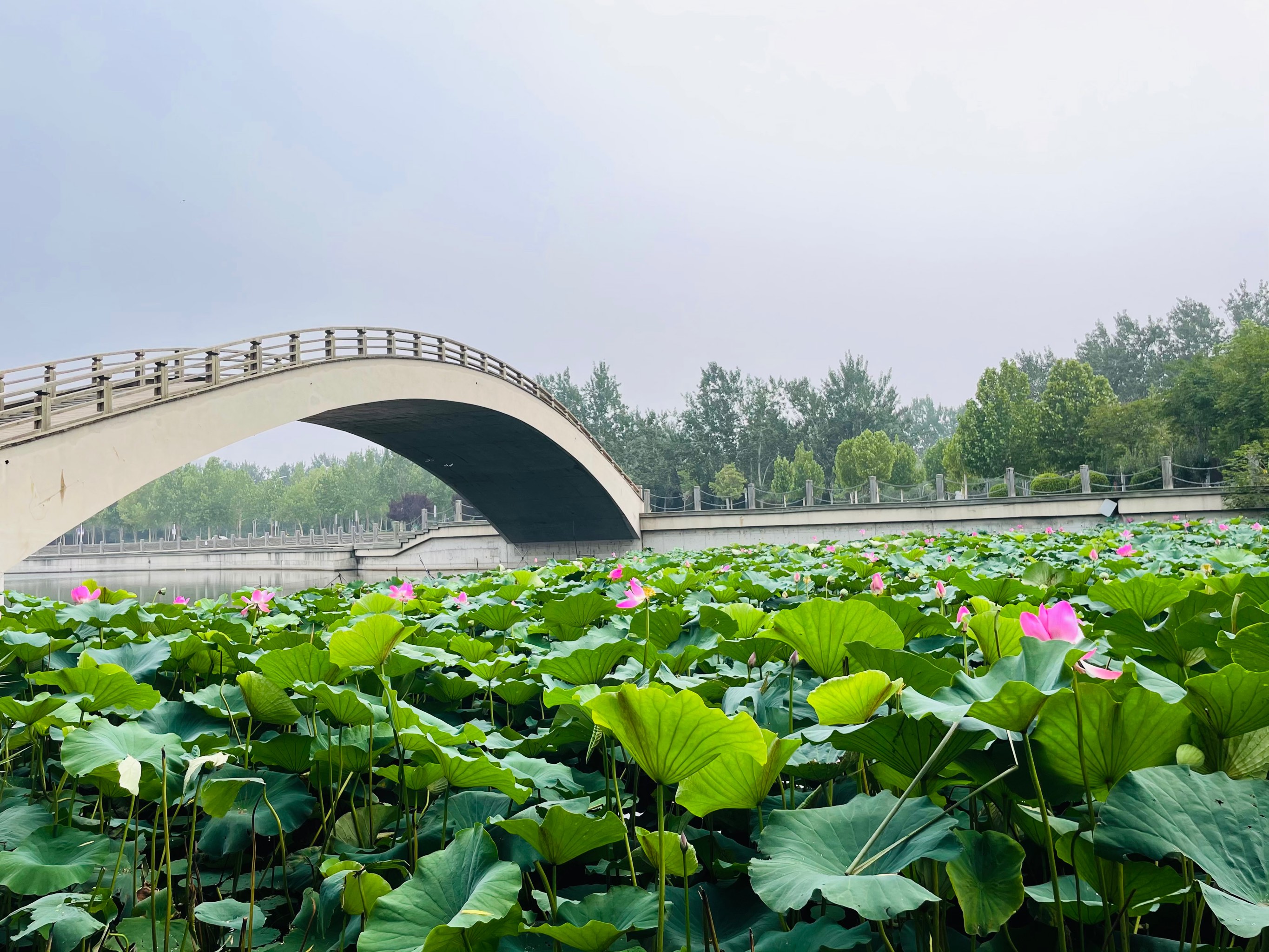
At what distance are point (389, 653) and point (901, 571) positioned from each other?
2.66 meters

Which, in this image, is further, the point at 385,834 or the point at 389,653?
the point at 389,653

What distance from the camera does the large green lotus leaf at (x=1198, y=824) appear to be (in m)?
0.59

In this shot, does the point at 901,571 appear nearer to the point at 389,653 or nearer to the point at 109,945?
the point at 389,653

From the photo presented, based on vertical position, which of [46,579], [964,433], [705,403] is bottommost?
[46,579]

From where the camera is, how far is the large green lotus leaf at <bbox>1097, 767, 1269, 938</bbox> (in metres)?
0.59

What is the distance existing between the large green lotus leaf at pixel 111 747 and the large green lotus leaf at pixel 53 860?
0.10 meters

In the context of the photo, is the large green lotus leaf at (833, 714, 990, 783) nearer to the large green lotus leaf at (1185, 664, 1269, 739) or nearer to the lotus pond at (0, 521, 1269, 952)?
the lotus pond at (0, 521, 1269, 952)

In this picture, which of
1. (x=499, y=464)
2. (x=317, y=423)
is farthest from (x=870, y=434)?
(x=317, y=423)

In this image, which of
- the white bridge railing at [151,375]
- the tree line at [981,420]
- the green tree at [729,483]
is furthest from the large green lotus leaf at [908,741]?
the green tree at [729,483]

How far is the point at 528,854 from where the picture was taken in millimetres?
856

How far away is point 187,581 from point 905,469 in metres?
33.0

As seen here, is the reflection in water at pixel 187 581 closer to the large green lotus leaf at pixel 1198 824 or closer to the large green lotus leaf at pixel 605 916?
the large green lotus leaf at pixel 605 916

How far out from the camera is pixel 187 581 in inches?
1239

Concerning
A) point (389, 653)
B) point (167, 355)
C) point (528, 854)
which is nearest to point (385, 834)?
point (389, 653)
